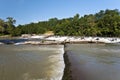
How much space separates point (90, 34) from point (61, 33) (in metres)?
18.6

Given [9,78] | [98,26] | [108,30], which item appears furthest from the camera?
[98,26]

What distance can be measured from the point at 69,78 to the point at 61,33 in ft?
359

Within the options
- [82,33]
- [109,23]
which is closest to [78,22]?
[82,33]

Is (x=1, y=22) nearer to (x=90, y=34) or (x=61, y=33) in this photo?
(x=61, y=33)

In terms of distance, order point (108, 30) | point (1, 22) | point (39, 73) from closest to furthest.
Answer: point (39, 73) → point (108, 30) → point (1, 22)

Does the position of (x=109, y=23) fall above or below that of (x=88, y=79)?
above

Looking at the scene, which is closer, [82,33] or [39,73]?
[39,73]

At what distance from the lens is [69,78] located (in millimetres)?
15875

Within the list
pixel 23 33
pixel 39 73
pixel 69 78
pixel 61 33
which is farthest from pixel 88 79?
pixel 23 33

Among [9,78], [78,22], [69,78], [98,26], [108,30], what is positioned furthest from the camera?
[78,22]

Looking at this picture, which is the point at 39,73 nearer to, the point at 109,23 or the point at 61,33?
the point at 109,23

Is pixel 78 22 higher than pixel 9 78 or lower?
higher

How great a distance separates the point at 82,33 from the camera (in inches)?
4572

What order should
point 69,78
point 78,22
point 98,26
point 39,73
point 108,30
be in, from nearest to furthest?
point 69,78, point 39,73, point 108,30, point 98,26, point 78,22
